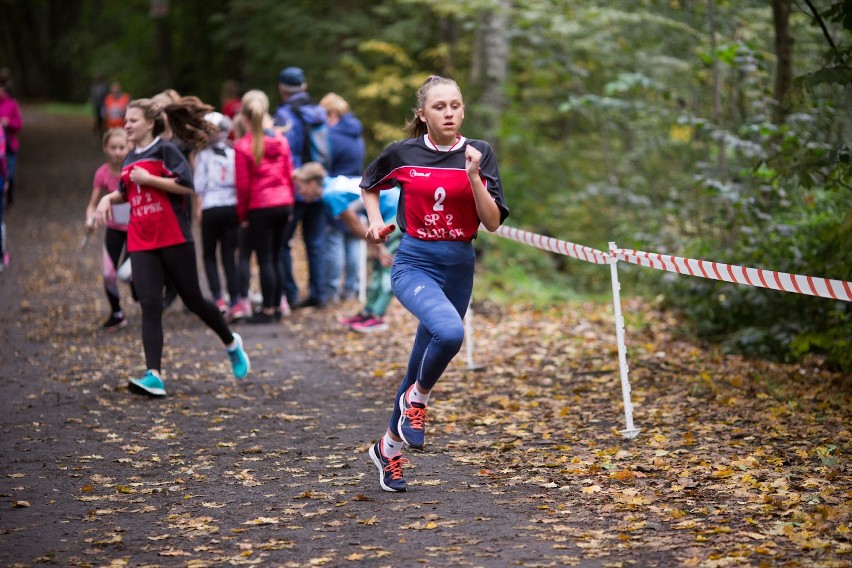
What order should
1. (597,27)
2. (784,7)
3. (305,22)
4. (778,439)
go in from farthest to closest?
(305,22)
(597,27)
(784,7)
(778,439)

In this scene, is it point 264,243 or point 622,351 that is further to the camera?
point 264,243

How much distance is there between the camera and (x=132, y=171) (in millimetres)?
8039

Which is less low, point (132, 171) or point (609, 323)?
point (132, 171)

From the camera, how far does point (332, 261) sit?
1320 cm

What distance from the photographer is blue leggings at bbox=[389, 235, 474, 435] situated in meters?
5.41

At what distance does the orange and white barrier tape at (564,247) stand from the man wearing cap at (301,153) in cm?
436

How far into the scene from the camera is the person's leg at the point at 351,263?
1348 centimetres

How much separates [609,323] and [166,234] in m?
5.91

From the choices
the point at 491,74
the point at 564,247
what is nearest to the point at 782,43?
the point at 564,247

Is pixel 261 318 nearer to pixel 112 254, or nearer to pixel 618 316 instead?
pixel 112 254

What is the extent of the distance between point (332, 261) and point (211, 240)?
1.88 metres

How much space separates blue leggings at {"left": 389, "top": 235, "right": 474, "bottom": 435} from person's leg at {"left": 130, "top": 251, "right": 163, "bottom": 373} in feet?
10.3

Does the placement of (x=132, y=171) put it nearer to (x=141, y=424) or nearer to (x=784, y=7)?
(x=141, y=424)

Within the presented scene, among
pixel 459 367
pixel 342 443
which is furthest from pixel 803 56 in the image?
pixel 342 443
